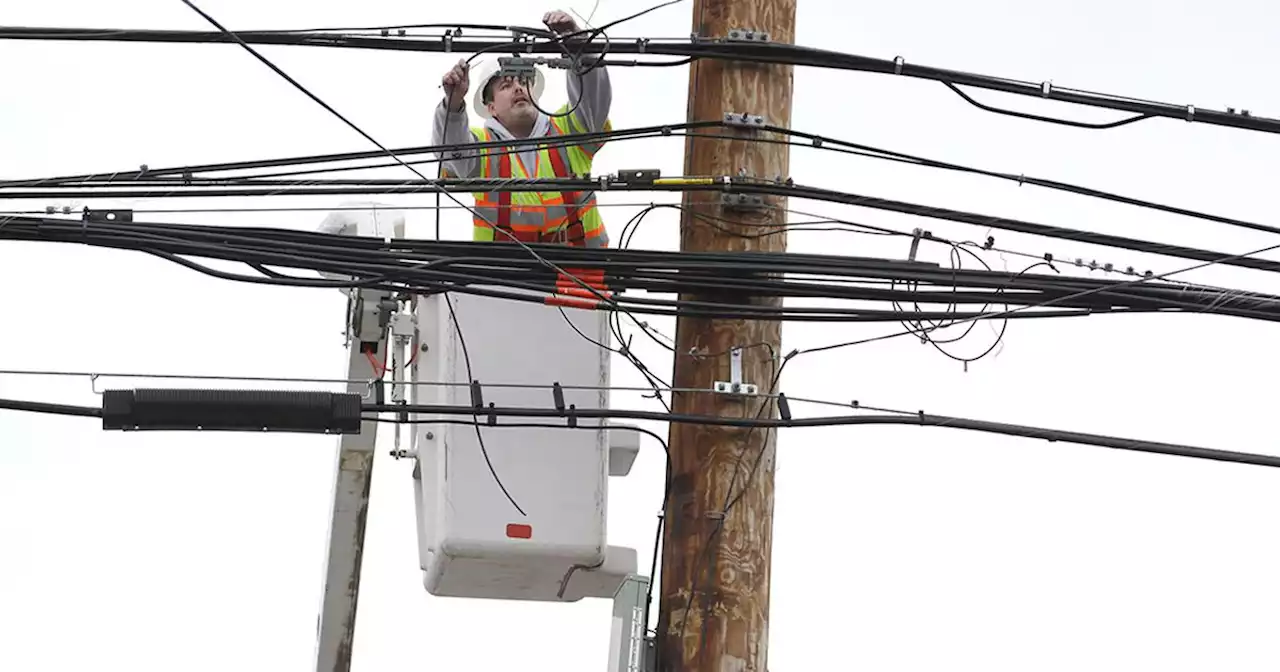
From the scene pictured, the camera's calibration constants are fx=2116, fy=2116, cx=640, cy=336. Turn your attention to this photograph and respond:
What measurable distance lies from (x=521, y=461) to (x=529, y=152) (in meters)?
1.32

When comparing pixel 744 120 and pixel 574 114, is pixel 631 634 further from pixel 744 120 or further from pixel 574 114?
pixel 574 114

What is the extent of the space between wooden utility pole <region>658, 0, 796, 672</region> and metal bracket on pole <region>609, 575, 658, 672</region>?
58 millimetres

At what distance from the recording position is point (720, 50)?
26.1 feet

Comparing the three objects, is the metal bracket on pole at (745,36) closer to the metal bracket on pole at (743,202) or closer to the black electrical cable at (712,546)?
the metal bracket on pole at (743,202)

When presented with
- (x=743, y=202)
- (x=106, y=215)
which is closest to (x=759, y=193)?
(x=743, y=202)

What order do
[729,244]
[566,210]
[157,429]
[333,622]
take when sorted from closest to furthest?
[157,429] → [729,244] → [566,210] → [333,622]

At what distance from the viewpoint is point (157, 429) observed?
Result: 7398 millimetres

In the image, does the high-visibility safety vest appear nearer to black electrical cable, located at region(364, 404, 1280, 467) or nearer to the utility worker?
the utility worker

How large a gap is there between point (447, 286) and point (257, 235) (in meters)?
0.71

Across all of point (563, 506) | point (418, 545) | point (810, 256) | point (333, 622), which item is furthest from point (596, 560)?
point (333, 622)

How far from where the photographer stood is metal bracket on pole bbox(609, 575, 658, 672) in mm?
7719

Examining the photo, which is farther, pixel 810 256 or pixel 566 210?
pixel 566 210

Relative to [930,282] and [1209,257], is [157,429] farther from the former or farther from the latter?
[1209,257]

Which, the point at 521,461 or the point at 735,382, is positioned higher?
the point at 735,382
